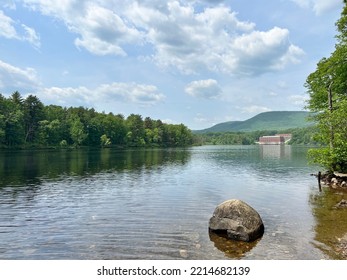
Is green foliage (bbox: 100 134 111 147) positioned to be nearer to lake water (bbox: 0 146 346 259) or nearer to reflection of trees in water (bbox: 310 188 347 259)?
lake water (bbox: 0 146 346 259)

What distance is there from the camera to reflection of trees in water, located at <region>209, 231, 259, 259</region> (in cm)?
1397

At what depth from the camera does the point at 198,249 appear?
47.8 ft

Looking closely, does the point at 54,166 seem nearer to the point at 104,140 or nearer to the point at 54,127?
the point at 54,127

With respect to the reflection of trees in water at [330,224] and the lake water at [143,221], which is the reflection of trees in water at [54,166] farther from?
the reflection of trees in water at [330,224]

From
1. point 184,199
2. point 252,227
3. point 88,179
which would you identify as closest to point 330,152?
point 184,199

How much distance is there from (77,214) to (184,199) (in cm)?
1022

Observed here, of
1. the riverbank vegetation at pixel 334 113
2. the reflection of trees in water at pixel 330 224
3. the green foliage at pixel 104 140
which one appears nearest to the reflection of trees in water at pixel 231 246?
the reflection of trees in water at pixel 330 224

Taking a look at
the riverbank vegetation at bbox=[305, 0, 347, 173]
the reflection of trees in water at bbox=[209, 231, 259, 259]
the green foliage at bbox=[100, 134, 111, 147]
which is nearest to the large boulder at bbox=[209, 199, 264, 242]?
the reflection of trees in water at bbox=[209, 231, 259, 259]

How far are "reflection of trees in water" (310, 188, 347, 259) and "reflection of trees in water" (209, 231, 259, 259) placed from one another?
3564mm

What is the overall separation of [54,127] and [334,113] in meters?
135

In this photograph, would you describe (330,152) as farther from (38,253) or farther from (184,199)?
(38,253)

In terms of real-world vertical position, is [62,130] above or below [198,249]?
above

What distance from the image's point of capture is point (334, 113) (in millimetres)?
32375

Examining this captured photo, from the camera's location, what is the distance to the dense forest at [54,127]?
122500 millimetres
